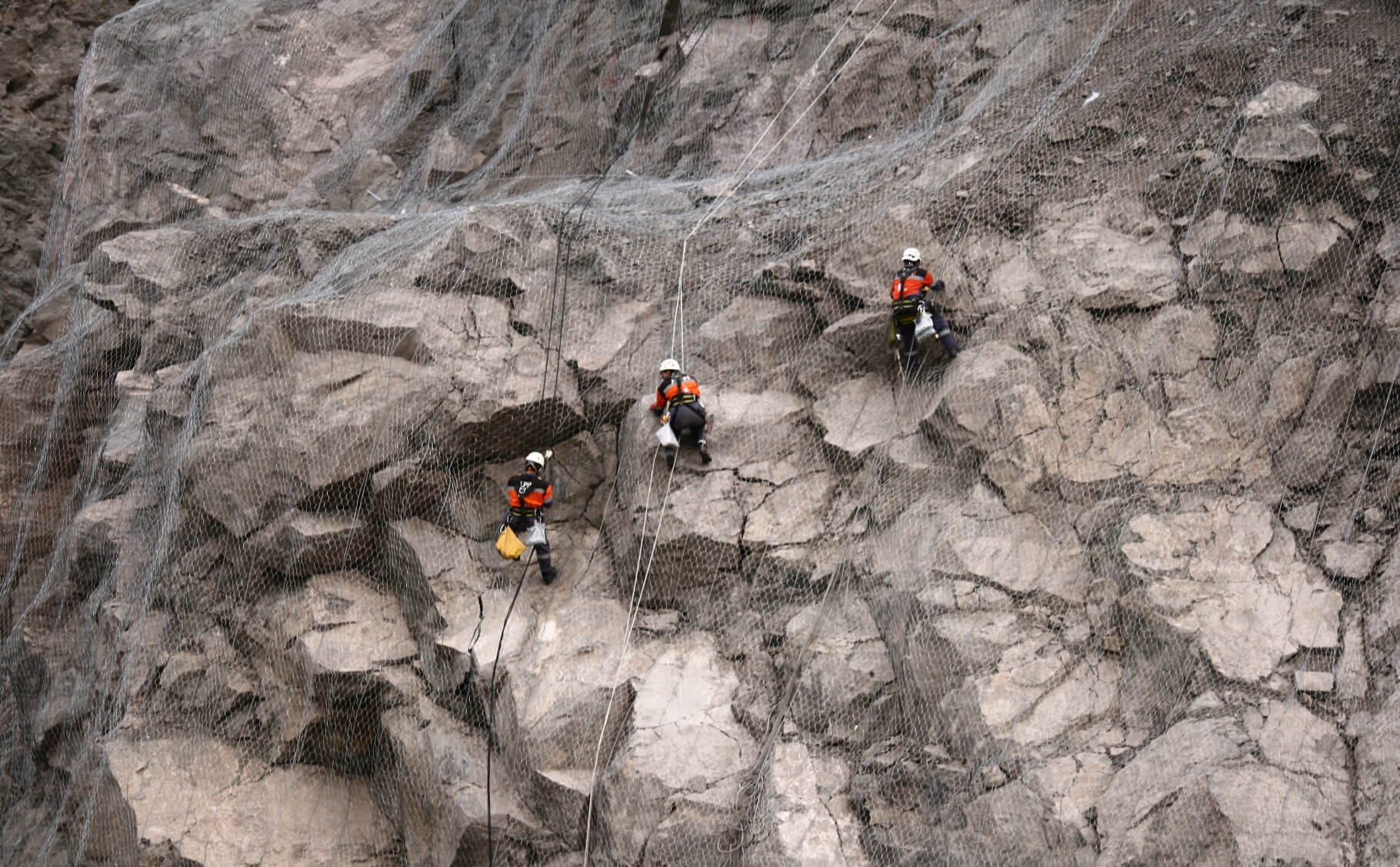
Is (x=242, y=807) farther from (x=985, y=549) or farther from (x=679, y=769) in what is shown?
(x=985, y=549)

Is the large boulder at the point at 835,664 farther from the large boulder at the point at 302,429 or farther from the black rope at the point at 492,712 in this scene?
the large boulder at the point at 302,429

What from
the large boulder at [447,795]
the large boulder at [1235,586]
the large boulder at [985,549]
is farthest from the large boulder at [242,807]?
the large boulder at [1235,586]

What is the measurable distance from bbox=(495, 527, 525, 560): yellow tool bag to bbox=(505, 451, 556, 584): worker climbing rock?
0.06 m

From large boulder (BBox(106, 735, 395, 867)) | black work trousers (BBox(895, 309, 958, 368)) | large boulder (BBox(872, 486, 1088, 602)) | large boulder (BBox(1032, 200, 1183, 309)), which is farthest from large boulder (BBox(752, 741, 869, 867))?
large boulder (BBox(1032, 200, 1183, 309))

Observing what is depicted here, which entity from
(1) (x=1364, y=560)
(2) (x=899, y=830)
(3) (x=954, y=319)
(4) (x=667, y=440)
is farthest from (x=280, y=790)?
(1) (x=1364, y=560)

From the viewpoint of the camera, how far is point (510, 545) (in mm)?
9648

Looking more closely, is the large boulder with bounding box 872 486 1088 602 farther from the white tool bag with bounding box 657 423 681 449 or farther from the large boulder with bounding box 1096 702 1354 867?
the white tool bag with bounding box 657 423 681 449

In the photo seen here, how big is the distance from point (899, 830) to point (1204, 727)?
6.72 feet

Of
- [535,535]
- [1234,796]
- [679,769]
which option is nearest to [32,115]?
[535,535]

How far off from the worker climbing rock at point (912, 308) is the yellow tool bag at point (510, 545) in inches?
137

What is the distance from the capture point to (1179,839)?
23.3 feet

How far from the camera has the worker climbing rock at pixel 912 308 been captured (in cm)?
948

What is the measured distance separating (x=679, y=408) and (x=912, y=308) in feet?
6.61

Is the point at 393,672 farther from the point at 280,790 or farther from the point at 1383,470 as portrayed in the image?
the point at 1383,470
